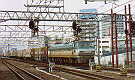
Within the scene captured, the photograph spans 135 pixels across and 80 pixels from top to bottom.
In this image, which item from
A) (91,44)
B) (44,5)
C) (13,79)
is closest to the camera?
(13,79)

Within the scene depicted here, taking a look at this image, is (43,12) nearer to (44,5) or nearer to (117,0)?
(44,5)

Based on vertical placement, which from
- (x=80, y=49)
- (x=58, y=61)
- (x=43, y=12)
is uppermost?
(x=43, y=12)

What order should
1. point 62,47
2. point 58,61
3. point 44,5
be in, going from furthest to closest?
point 58,61, point 62,47, point 44,5

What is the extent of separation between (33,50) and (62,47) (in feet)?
68.5

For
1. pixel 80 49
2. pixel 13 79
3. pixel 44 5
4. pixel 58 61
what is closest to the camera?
pixel 13 79

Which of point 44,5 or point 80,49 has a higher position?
point 44,5

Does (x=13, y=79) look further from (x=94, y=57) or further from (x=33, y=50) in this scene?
(x=33, y=50)

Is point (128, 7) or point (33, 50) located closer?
point (128, 7)

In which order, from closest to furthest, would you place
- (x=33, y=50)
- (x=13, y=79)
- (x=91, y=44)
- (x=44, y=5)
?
(x=13, y=79) → (x=44, y=5) → (x=91, y=44) → (x=33, y=50)

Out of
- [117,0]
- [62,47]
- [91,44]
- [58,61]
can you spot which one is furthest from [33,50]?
[117,0]

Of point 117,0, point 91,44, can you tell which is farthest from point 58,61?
point 117,0

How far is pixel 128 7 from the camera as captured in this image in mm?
24859

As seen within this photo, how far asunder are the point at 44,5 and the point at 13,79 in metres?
8.33

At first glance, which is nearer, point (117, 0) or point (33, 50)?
point (117, 0)
